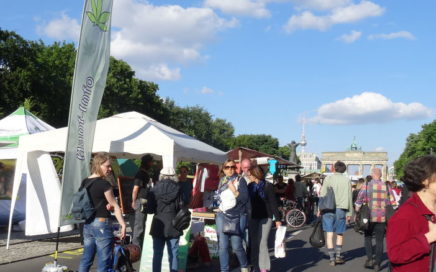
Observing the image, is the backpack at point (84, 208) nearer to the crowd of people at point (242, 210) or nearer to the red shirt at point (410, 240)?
the crowd of people at point (242, 210)

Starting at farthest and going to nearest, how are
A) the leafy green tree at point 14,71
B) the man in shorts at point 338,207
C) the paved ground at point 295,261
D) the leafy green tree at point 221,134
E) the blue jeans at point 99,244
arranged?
the leafy green tree at point 221,134, the leafy green tree at point 14,71, the man in shorts at point 338,207, the paved ground at point 295,261, the blue jeans at point 99,244

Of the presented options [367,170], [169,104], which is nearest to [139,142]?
[169,104]

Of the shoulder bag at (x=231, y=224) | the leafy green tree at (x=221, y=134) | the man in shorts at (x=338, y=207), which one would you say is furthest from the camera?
the leafy green tree at (x=221, y=134)

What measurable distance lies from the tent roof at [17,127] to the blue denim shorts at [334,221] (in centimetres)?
746

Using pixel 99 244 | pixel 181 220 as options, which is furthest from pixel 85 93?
pixel 99 244

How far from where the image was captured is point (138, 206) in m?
9.40

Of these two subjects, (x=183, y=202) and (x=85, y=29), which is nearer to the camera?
(x=183, y=202)

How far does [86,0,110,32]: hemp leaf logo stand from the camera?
347 inches

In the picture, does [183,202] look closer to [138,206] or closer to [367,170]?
[138,206]

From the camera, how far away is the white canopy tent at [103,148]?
9953 mm

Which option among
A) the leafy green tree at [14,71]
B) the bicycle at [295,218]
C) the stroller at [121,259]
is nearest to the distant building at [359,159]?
the leafy green tree at [14,71]

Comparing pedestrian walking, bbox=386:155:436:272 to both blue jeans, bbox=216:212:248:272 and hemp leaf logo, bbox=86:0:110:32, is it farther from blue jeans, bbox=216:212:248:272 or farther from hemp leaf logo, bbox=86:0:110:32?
hemp leaf logo, bbox=86:0:110:32

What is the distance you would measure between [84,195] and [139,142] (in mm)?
3943

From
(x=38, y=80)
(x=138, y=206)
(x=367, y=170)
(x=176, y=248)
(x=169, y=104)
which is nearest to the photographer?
(x=176, y=248)
